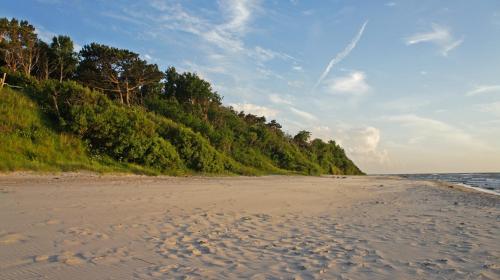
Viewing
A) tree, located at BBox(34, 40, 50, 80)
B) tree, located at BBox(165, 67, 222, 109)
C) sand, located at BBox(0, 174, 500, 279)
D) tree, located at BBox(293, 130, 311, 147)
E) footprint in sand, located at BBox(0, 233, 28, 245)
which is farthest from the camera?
tree, located at BBox(293, 130, 311, 147)

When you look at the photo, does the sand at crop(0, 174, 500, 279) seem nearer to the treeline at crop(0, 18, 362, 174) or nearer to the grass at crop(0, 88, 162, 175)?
the grass at crop(0, 88, 162, 175)

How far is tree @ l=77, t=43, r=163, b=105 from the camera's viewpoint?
32.7 meters

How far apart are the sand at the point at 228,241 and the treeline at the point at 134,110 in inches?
504

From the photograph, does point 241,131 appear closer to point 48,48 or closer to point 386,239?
point 48,48

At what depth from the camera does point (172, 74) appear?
1763 inches

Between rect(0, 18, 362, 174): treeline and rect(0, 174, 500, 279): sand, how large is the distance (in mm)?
12809

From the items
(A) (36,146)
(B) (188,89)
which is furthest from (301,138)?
(A) (36,146)

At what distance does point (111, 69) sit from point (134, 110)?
892 centimetres

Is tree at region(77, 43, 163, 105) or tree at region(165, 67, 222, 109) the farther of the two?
tree at region(165, 67, 222, 109)

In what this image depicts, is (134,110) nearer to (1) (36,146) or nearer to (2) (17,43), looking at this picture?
(1) (36,146)

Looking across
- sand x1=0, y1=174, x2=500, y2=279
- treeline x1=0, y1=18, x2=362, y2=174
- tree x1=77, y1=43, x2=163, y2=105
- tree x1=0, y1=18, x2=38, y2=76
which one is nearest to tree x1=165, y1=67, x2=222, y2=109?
treeline x1=0, y1=18, x2=362, y2=174

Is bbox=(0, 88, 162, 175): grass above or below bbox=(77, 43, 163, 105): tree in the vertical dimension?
below

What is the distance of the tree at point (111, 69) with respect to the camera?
3272 centimetres

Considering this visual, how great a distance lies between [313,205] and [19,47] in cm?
3175
